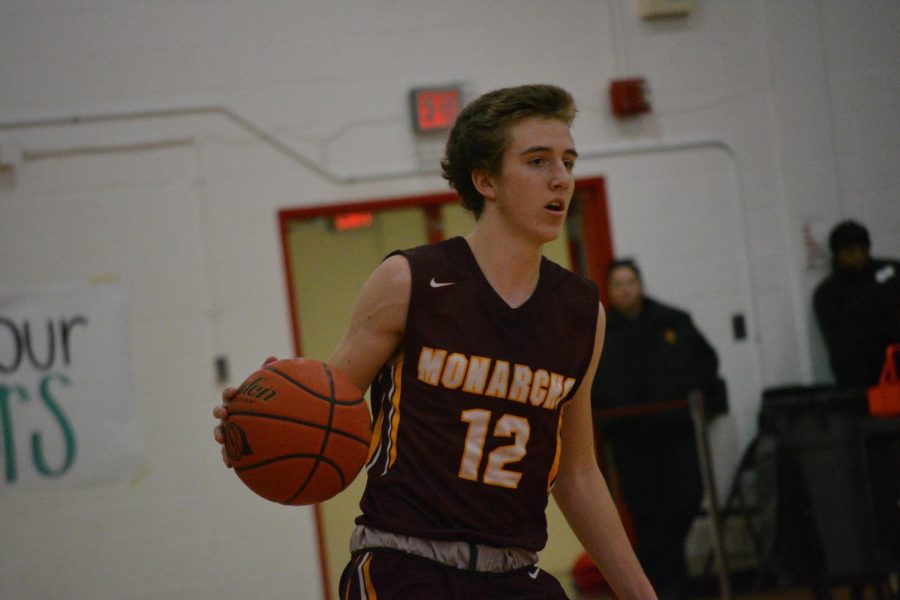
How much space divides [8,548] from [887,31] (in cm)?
591

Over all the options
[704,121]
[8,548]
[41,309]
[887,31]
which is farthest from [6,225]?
[887,31]

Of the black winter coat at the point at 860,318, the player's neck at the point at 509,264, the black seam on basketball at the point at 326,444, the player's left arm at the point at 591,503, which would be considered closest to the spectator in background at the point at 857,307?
the black winter coat at the point at 860,318

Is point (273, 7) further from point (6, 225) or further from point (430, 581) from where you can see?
point (430, 581)

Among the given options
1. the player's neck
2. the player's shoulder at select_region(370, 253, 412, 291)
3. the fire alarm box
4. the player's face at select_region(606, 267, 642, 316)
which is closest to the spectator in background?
the player's face at select_region(606, 267, 642, 316)

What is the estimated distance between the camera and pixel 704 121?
6.80 meters

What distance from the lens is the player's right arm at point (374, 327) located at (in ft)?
7.95

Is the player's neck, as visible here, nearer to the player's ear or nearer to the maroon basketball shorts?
the player's ear

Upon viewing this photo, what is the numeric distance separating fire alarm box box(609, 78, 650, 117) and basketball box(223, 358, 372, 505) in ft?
14.8

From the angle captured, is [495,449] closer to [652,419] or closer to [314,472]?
[314,472]

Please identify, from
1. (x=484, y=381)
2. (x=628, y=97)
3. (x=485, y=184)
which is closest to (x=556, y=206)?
(x=485, y=184)

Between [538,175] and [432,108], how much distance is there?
4024 mm

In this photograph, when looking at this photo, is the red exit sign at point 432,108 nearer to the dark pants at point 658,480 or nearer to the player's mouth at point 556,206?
the dark pants at point 658,480

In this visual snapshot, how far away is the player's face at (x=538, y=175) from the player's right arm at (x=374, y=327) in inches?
11.3

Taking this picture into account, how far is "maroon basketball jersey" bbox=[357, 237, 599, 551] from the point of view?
2.35 metres
